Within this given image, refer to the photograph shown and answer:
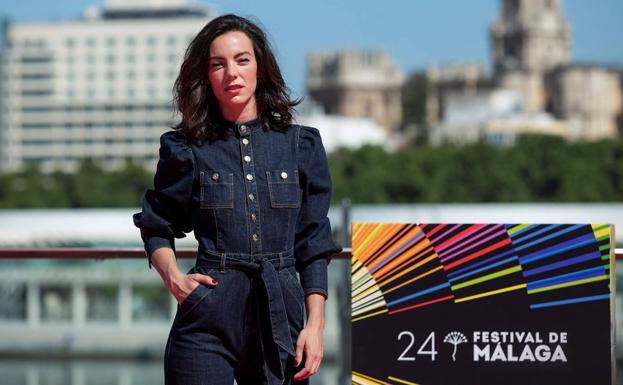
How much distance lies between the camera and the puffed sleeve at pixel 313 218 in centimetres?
328

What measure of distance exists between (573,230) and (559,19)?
546 feet

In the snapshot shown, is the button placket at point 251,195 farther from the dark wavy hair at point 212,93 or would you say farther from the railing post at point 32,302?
the railing post at point 32,302

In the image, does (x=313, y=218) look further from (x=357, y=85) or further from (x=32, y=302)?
(x=357, y=85)

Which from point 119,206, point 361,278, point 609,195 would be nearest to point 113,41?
point 119,206

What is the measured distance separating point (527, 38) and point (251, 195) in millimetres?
162387

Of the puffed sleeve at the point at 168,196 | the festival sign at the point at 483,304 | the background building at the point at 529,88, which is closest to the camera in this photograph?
the puffed sleeve at the point at 168,196

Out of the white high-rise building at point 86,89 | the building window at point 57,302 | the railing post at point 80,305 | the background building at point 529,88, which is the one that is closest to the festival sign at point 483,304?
the building window at point 57,302

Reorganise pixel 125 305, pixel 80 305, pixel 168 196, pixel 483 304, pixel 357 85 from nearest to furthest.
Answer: pixel 168 196, pixel 483 304, pixel 80 305, pixel 125 305, pixel 357 85

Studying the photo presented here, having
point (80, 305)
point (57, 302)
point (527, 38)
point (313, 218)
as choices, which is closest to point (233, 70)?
point (313, 218)

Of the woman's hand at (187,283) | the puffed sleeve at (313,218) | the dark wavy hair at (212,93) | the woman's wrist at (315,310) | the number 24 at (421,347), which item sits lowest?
the number 24 at (421,347)

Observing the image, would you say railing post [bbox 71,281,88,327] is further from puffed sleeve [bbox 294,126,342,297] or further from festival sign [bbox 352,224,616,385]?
puffed sleeve [bbox 294,126,342,297]

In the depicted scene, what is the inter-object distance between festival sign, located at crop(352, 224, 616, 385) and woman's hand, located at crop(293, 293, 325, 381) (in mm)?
482

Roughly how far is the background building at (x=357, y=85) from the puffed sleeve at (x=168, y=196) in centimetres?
16284

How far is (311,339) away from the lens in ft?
10.5
